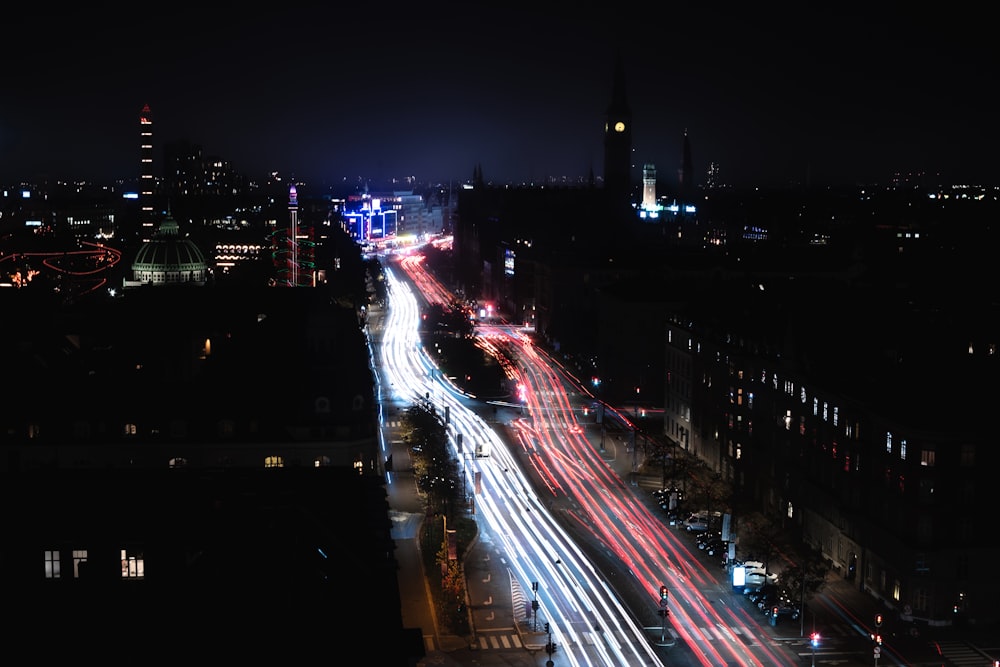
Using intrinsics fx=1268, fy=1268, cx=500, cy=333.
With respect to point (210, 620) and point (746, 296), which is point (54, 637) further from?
point (746, 296)

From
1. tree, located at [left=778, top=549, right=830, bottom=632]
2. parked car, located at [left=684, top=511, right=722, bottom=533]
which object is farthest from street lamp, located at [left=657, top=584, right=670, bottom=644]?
parked car, located at [left=684, top=511, right=722, bottom=533]

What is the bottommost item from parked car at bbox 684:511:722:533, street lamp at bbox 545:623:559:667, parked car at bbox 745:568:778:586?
street lamp at bbox 545:623:559:667

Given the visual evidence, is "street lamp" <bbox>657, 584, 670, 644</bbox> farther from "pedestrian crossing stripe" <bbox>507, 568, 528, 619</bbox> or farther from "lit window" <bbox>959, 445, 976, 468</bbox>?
"lit window" <bbox>959, 445, 976, 468</bbox>

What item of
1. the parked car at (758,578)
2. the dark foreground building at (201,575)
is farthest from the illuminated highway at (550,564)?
the dark foreground building at (201,575)

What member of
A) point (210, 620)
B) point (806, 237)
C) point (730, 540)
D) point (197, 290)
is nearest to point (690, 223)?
point (806, 237)

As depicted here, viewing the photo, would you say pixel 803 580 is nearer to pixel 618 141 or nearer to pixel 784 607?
pixel 784 607
